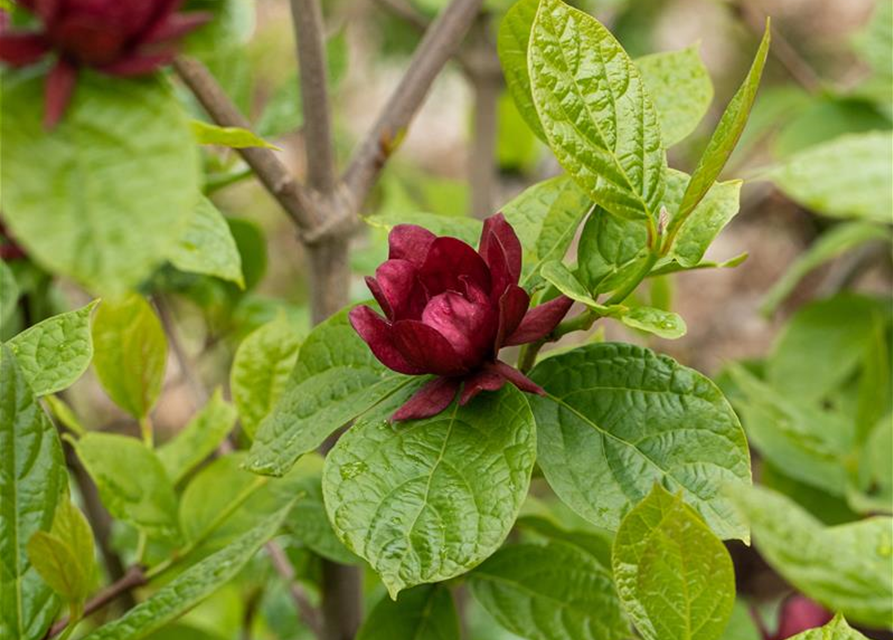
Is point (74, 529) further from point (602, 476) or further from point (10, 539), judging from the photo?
point (602, 476)

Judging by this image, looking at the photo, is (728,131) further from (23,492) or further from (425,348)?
(23,492)

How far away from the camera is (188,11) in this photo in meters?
0.47

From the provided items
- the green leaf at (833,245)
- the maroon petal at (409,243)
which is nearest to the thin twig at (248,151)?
the maroon petal at (409,243)

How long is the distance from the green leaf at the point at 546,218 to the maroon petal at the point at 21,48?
262mm

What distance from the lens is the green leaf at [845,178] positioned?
86 centimetres

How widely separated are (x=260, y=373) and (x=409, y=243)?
0.23m

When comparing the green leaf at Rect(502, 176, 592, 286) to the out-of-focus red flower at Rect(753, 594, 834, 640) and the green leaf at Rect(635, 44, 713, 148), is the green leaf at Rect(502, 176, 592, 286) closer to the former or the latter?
the green leaf at Rect(635, 44, 713, 148)

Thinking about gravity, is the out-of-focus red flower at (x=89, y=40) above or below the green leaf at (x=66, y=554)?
above

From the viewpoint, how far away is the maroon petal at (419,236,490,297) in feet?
1.70

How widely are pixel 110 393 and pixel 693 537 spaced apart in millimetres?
462

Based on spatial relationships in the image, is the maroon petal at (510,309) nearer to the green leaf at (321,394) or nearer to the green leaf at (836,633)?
the green leaf at (321,394)

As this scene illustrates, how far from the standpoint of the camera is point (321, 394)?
1.84ft

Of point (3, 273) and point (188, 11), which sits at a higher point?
point (188, 11)

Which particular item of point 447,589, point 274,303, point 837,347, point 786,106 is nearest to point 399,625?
point 447,589
